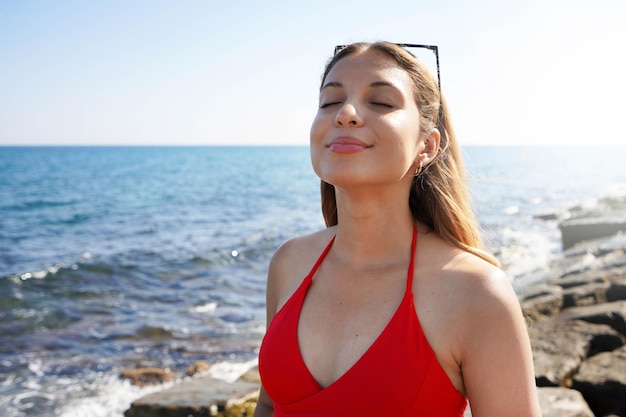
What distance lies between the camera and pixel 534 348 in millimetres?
5492

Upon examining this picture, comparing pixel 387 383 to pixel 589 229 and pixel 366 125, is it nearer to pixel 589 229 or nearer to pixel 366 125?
pixel 366 125

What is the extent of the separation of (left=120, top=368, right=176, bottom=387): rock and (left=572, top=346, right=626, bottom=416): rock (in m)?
5.02

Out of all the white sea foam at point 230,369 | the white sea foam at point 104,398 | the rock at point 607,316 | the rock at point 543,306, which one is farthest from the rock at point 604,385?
the white sea foam at point 104,398

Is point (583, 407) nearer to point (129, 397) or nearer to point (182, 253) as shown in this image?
point (129, 397)

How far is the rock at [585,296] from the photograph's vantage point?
7684mm

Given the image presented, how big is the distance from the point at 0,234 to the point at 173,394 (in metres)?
18.2

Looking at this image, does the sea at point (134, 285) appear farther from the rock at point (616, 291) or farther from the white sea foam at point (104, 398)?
the rock at point (616, 291)

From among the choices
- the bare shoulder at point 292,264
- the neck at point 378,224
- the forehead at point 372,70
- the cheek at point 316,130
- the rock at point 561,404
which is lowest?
the rock at point 561,404

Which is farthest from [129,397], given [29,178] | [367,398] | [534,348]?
[29,178]

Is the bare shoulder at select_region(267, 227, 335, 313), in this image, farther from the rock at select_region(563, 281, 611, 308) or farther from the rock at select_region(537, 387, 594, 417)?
the rock at select_region(563, 281, 611, 308)

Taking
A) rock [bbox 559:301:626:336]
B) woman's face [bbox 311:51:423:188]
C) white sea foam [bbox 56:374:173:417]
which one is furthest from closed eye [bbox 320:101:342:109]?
white sea foam [bbox 56:374:173:417]

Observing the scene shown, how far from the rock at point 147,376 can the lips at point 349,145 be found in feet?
20.6

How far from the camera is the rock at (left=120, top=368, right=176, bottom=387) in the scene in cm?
774

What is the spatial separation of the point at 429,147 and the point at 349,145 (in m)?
0.46
